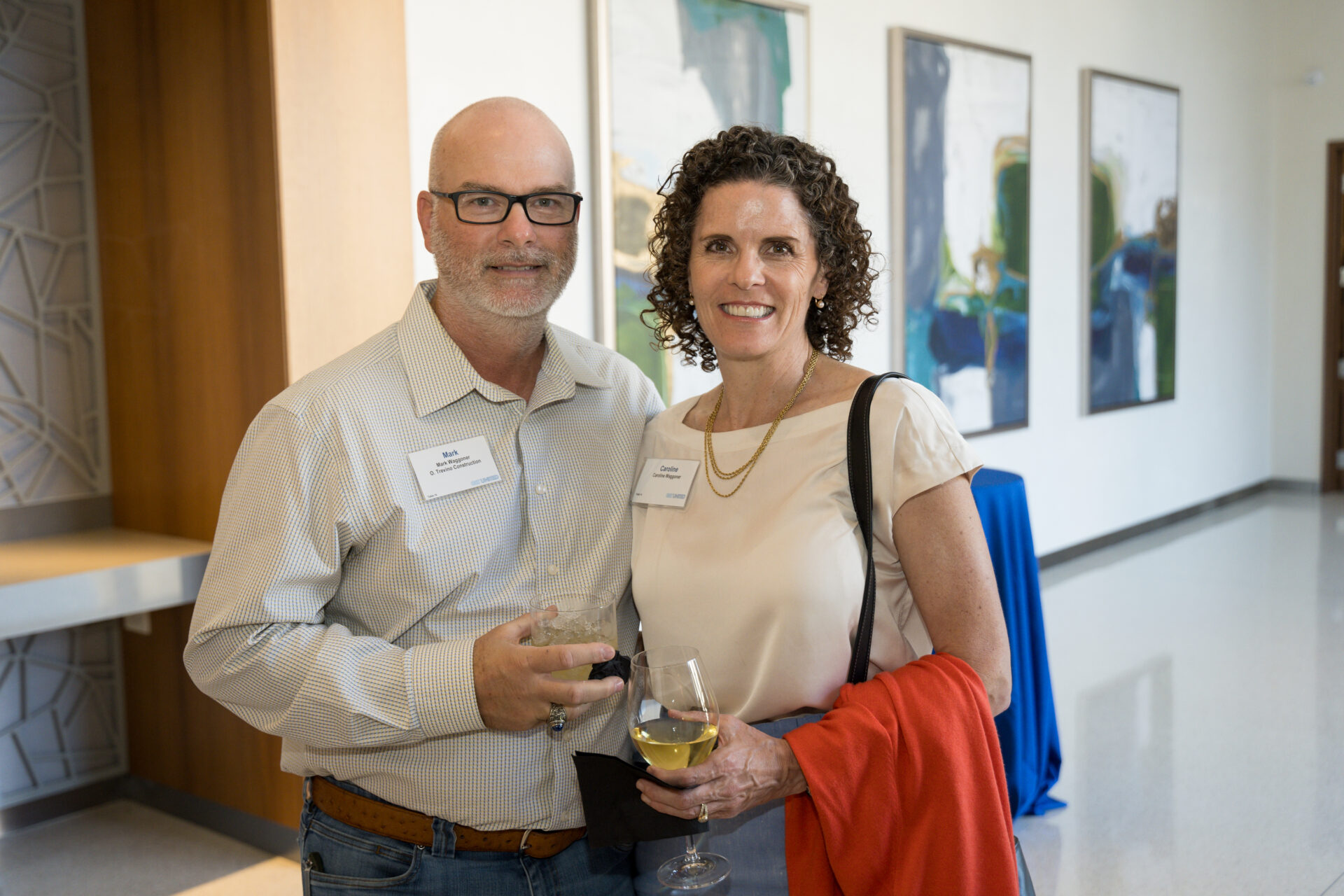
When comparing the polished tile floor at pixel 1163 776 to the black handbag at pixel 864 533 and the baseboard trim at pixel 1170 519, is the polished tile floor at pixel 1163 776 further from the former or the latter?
the black handbag at pixel 864 533

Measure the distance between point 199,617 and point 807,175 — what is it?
1.19 m

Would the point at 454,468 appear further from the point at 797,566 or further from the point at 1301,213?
the point at 1301,213

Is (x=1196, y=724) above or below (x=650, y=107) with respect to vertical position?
below

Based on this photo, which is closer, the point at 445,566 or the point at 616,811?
the point at 616,811

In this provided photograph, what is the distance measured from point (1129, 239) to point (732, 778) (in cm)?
714

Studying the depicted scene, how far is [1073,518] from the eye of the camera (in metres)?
7.20

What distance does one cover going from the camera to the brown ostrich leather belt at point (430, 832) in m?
Result: 1.71

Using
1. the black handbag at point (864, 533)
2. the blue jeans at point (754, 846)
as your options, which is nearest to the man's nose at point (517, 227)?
the black handbag at point (864, 533)

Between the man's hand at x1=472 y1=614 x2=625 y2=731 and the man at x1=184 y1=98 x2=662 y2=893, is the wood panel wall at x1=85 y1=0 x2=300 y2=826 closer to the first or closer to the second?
the man at x1=184 y1=98 x2=662 y2=893

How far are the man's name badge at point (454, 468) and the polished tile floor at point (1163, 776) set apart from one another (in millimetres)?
2049

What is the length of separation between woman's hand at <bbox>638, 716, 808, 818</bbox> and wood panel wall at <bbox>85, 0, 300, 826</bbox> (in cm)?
201

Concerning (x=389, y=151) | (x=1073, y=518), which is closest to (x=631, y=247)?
(x=389, y=151)

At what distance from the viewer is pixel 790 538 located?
66.9 inches

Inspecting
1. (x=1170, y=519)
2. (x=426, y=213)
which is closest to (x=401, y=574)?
Answer: (x=426, y=213)
